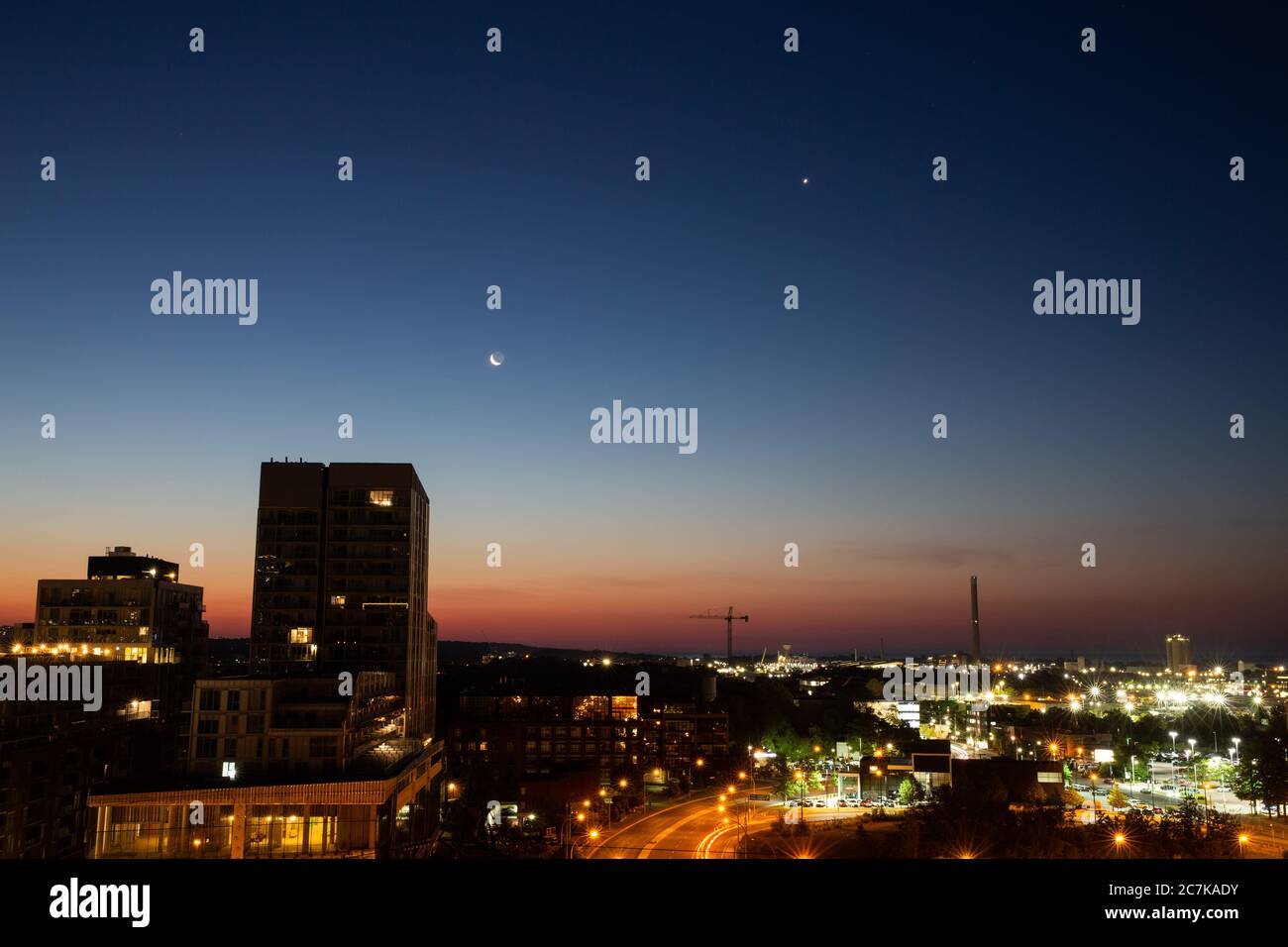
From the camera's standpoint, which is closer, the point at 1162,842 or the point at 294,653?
the point at 1162,842

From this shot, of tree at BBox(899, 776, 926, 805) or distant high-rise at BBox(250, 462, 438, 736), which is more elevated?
distant high-rise at BBox(250, 462, 438, 736)

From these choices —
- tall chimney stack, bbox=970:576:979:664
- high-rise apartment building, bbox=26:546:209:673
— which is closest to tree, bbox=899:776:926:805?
high-rise apartment building, bbox=26:546:209:673

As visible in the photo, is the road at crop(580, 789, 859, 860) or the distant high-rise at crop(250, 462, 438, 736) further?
the distant high-rise at crop(250, 462, 438, 736)

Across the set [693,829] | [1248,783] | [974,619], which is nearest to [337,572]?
[693,829]

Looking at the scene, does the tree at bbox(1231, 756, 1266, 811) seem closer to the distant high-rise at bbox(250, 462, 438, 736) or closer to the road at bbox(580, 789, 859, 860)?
the road at bbox(580, 789, 859, 860)

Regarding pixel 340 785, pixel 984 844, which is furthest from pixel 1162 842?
pixel 340 785

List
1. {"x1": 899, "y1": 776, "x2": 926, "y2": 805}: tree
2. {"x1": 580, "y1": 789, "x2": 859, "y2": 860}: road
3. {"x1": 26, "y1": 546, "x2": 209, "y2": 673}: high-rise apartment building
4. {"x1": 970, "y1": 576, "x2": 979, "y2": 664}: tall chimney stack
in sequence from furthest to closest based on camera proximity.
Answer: {"x1": 970, "y1": 576, "x2": 979, "y2": 664}: tall chimney stack < {"x1": 26, "y1": 546, "x2": 209, "y2": 673}: high-rise apartment building < {"x1": 899, "y1": 776, "x2": 926, "y2": 805}: tree < {"x1": 580, "y1": 789, "x2": 859, "y2": 860}: road

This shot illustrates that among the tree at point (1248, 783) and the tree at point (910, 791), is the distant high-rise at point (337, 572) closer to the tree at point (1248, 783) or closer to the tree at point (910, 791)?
the tree at point (910, 791)
